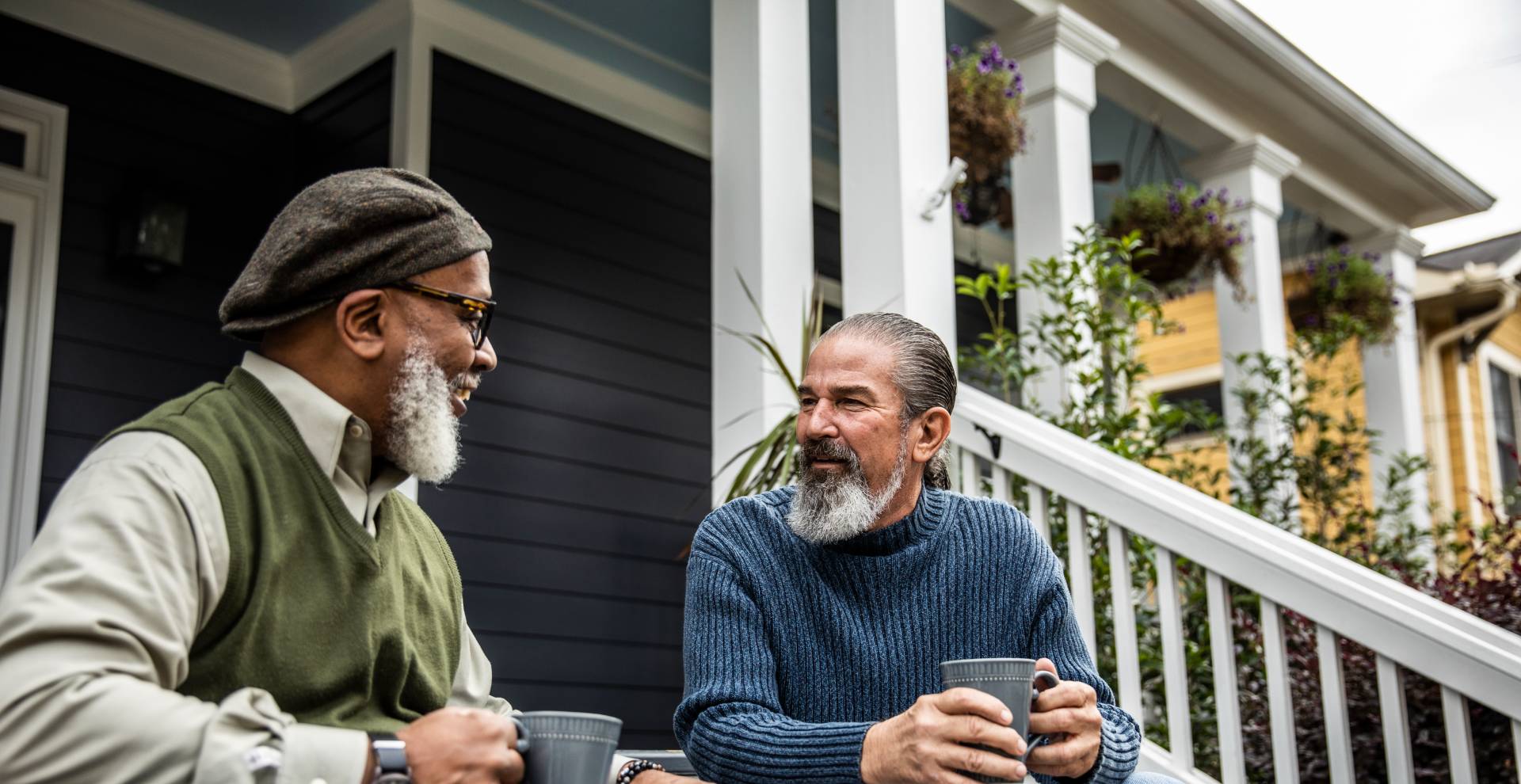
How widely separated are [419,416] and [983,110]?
311cm

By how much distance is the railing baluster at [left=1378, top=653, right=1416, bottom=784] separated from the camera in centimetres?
232

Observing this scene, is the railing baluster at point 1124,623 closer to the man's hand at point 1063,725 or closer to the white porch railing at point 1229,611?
the white porch railing at point 1229,611

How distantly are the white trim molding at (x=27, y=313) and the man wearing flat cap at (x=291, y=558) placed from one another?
2.96 m

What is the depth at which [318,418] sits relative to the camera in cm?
124

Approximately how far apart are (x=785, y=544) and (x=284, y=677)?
0.76 metres

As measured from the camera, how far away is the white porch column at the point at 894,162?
323 cm

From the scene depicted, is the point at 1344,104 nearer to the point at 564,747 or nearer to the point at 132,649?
the point at 564,747

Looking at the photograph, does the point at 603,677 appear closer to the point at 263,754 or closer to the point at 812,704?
the point at 812,704

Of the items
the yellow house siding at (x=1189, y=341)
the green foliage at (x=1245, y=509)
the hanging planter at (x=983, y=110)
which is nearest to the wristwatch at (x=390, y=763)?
the green foliage at (x=1245, y=509)

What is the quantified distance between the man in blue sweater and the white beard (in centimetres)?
47

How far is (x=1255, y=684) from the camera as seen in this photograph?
329 cm

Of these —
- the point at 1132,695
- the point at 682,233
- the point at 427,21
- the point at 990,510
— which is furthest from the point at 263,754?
the point at 682,233

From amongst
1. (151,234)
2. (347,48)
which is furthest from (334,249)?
(347,48)

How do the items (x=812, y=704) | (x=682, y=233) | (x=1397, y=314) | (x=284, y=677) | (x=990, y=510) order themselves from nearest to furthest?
(x=284, y=677), (x=812, y=704), (x=990, y=510), (x=682, y=233), (x=1397, y=314)
